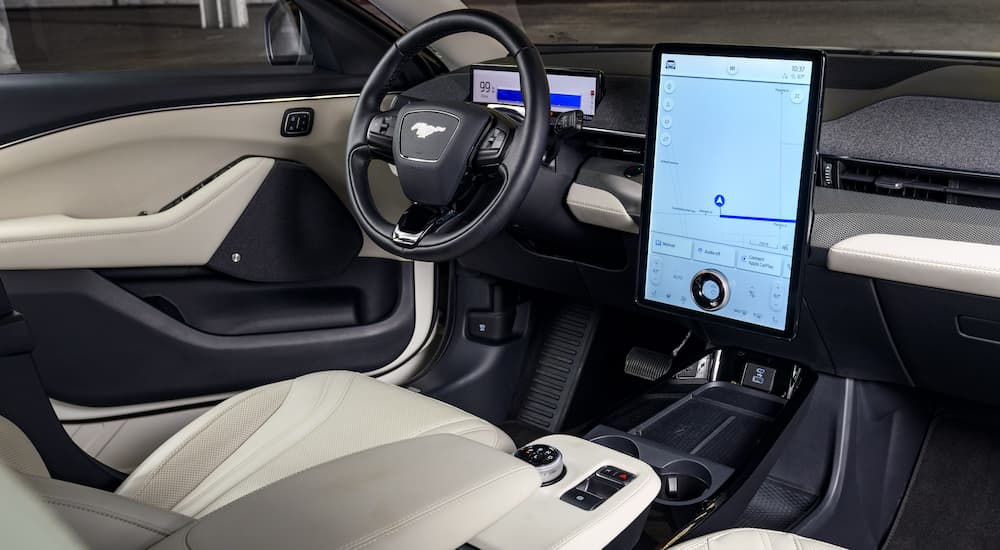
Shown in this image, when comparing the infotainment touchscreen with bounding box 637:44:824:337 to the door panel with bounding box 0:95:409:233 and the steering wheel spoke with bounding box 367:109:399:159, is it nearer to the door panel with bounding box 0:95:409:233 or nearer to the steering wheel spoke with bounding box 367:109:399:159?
the steering wheel spoke with bounding box 367:109:399:159

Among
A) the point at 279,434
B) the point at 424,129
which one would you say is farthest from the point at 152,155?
the point at 279,434

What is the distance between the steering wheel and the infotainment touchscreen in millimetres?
213

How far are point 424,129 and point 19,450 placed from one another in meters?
0.79

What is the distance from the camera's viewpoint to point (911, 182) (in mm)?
1554

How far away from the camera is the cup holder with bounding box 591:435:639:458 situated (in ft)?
5.57

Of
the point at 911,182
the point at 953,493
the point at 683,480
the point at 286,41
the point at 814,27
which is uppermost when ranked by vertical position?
the point at 814,27

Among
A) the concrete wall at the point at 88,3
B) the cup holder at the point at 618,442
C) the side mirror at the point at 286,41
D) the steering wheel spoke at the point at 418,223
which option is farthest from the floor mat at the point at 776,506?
the concrete wall at the point at 88,3

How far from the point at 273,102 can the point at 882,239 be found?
128cm

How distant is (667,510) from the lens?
155 cm

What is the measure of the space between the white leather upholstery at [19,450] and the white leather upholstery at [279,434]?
122mm

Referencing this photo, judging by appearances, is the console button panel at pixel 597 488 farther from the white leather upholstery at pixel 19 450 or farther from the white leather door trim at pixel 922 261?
the white leather upholstery at pixel 19 450

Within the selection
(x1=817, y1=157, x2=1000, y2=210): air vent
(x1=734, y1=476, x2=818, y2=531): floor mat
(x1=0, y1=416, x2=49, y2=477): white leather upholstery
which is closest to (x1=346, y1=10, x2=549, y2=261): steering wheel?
(x1=817, y1=157, x2=1000, y2=210): air vent

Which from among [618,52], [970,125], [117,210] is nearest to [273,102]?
[117,210]

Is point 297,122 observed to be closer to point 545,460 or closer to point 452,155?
point 452,155
